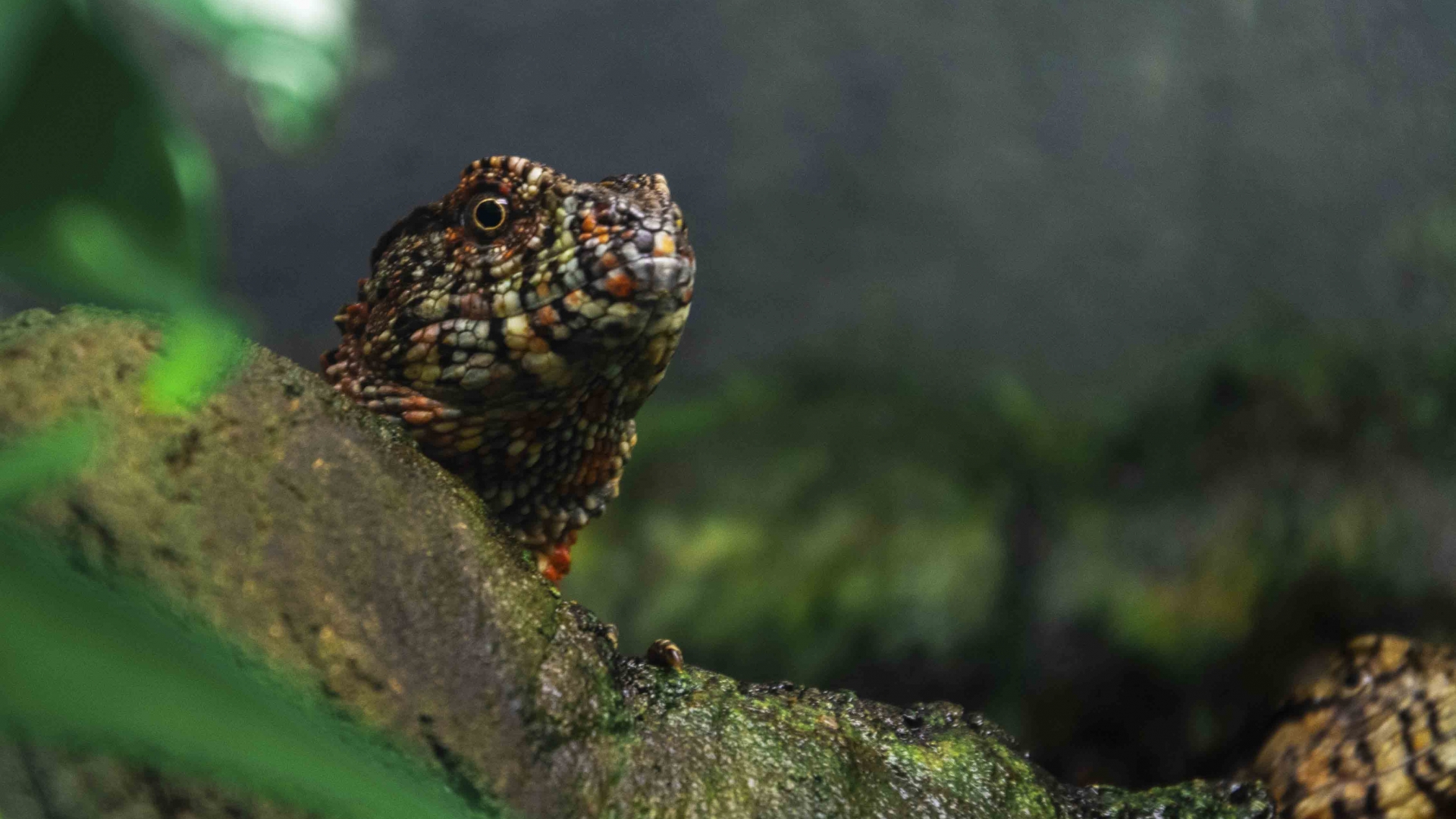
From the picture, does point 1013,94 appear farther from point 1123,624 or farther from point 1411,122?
point 1123,624

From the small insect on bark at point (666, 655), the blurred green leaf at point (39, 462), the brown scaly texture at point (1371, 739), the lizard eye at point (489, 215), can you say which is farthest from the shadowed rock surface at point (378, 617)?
the brown scaly texture at point (1371, 739)

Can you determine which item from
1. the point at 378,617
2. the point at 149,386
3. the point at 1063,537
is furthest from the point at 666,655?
the point at 1063,537

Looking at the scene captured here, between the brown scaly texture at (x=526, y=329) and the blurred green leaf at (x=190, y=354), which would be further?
the brown scaly texture at (x=526, y=329)

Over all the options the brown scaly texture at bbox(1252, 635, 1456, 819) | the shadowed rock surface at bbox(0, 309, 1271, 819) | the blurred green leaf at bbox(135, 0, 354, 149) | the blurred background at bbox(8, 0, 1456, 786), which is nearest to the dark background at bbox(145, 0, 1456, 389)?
the blurred background at bbox(8, 0, 1456, 786)

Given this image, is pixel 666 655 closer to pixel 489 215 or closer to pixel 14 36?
pixel 489 215

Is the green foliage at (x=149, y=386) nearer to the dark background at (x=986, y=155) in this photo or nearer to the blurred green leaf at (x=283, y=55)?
the blurred green leaf at (x=283, y=55)

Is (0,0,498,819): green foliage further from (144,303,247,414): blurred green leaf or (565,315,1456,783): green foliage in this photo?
(565,315,1456,783): green foliage

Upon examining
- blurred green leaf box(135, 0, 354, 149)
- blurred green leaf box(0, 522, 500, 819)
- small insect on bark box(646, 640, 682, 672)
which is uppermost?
small insect on bark box(646, 640, 682, 672)
